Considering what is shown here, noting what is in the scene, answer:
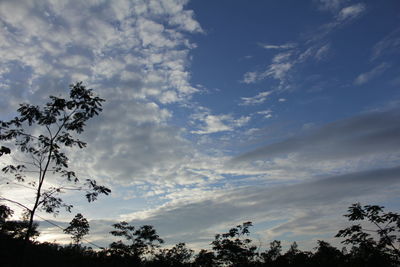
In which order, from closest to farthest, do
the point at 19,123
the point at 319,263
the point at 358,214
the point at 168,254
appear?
the point at 358,214 → the point at 19,123 → the point at 319,263 → the point at 168,254

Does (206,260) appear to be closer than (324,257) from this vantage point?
No

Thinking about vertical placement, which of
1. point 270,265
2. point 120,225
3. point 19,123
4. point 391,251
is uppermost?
point 19,123

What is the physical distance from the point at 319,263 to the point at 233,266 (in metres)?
11.5

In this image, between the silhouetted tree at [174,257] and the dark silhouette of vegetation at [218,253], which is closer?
the dark silhouette of vegetation at [218,253]

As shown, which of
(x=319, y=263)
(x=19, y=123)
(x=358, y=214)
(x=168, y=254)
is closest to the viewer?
(x=358, y=214)

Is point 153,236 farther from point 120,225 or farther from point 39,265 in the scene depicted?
point 39,265

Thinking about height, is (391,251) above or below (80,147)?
below

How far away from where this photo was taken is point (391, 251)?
33.3 feet

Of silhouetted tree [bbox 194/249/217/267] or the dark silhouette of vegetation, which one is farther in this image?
silhouetted tree [bbox 194/249/217/267]

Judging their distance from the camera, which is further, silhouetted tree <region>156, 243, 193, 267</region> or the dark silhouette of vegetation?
silhouetted tree <region>156, 243, 193, 267</region>

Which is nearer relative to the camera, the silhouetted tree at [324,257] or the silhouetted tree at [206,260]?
the silhouetted tree at [324,257]

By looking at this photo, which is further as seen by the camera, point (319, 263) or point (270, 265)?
point (270, 265)

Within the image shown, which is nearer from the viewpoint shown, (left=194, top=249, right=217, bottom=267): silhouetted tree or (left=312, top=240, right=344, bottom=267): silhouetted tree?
(left=312, top=240, right=344, bottom=267): silhouetted tree

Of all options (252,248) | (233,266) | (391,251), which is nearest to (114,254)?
(233,266)
